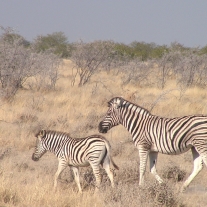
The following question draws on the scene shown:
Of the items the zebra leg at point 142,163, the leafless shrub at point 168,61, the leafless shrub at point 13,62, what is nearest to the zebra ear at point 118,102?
the zebra leg at point 142,163

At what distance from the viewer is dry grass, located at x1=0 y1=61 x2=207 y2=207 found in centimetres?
630

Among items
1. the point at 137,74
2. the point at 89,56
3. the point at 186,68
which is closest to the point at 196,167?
the point at 89,56

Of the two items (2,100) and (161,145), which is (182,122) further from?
(2,100)

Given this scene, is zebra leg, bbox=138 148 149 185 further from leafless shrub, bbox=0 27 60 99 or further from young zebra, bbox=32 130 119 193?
leafless shrub, bbox=0 27 60 99

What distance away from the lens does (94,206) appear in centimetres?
605

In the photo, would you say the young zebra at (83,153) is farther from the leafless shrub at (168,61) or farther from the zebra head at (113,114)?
the leafless shrub at (168,61)

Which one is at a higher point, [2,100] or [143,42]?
[143,42]

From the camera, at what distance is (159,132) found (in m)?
8.03

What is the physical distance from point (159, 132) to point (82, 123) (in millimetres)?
4907

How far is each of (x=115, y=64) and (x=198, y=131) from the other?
25.2m

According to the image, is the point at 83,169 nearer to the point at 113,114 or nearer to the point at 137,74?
the point at 113,114

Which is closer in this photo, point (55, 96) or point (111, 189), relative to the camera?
point (111, 189)

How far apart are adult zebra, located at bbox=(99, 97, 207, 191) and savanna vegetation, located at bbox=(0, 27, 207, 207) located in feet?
1.60

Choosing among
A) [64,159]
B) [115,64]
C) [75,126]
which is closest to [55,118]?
[75,126]
